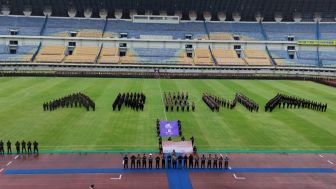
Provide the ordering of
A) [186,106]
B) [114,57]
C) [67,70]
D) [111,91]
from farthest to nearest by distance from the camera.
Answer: [114,57] < [67,70] < [111,91] < [186,106]

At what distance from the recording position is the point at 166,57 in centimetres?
7494

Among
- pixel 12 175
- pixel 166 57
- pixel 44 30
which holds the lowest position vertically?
pixel 12 175

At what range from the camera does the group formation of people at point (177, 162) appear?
755 inches

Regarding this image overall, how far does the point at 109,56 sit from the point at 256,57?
28880mm

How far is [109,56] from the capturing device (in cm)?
7319

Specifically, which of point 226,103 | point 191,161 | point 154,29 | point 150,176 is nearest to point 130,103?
point 226,103

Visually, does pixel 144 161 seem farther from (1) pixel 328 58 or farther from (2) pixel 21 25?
(2) pixel 21 25

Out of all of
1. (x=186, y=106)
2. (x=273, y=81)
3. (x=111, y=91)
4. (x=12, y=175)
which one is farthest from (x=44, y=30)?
(x=12, y=175)

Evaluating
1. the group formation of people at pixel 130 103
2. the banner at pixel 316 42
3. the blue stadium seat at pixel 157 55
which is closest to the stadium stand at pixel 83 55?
the blue stadium seat at pixel 157 55

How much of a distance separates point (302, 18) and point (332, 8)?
20.9ft

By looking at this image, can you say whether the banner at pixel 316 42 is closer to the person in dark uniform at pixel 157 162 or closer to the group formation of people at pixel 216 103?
the group formation of people at pixel 216 103

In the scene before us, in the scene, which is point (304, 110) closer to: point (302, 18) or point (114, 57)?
point (114, 57)

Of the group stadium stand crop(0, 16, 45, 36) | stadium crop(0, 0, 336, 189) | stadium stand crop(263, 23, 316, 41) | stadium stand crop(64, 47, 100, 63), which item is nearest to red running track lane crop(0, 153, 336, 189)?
stadium crop(0, 0, 336, 189)

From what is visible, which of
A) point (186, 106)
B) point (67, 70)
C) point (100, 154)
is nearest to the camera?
point (100, 154)
